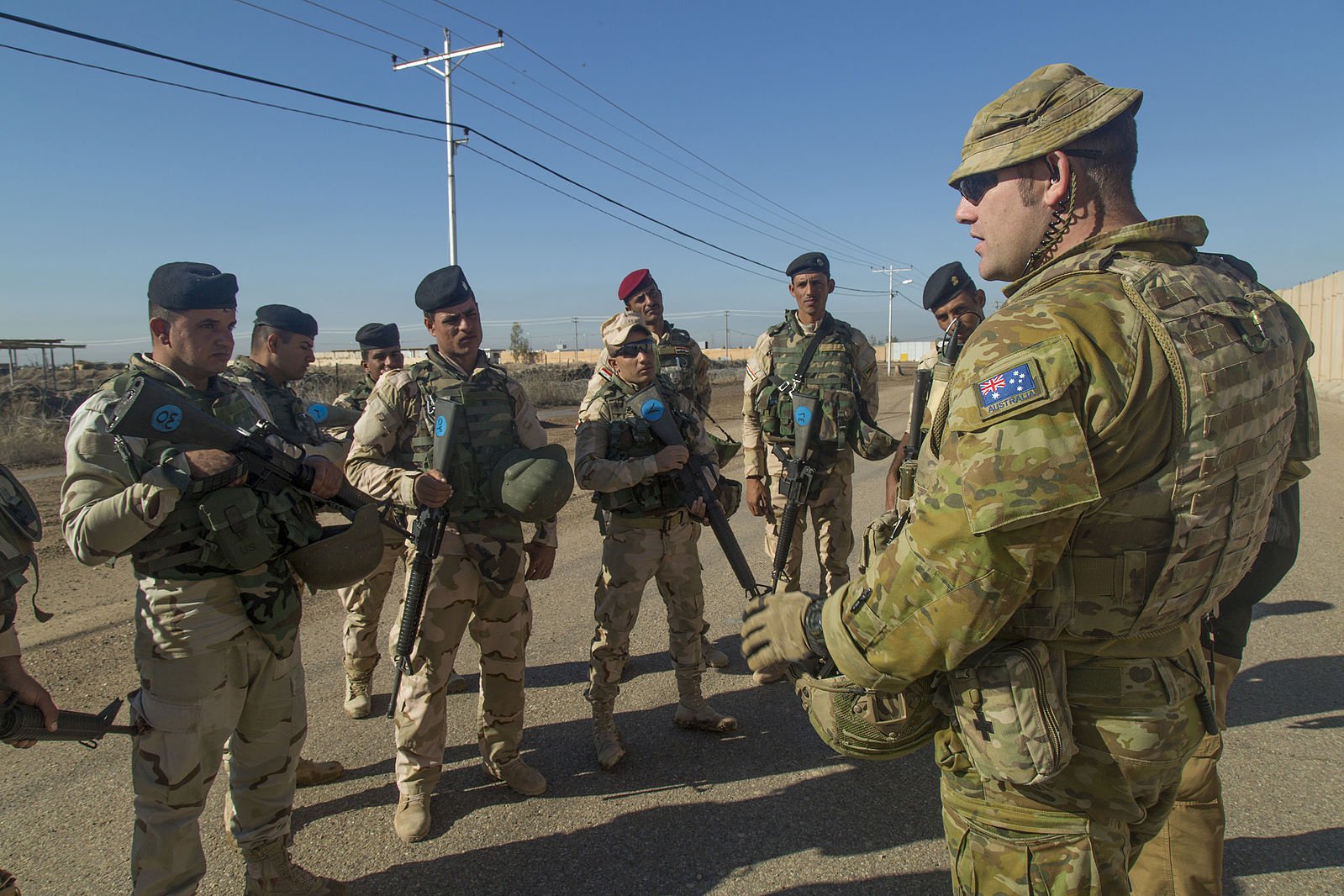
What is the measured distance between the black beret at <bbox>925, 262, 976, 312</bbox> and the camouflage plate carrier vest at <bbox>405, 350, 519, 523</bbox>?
108 inches

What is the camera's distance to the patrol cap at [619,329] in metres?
3.88

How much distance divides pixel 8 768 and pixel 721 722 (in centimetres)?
325

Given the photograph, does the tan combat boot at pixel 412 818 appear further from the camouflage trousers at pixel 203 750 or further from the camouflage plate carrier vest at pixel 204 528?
the camouflage plate carrier vest at pixel 204 528

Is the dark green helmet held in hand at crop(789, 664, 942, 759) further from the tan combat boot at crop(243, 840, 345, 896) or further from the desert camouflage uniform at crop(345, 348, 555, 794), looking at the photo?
the tan combat boot at crop(243, 840, 345, 896)

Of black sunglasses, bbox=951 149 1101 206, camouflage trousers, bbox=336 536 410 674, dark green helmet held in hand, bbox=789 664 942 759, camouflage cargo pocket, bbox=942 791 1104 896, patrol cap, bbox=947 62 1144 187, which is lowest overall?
camouflage trousers, bbox=336 536 410 674

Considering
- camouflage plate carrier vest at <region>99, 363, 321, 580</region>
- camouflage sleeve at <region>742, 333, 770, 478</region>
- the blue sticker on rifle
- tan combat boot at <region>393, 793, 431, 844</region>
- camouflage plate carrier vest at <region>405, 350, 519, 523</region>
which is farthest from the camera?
camouflage sleeve at <region>742, 333, 770, 478</region>

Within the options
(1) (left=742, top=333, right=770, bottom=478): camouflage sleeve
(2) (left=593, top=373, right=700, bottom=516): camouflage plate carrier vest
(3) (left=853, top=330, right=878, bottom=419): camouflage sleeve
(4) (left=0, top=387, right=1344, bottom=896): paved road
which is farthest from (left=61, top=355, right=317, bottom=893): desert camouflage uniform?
(3) (left=853, top=330, right=878, bottom=419): camouflage sleeve

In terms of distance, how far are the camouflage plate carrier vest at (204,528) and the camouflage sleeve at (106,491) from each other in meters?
0.05

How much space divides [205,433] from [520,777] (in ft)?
6.46

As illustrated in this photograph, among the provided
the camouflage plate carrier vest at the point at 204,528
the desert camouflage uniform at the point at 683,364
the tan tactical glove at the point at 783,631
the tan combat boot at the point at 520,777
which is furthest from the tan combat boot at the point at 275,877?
the desert camouflage uniform at the point at 683,364

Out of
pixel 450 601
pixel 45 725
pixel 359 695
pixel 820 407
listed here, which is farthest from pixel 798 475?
pixel 45 725

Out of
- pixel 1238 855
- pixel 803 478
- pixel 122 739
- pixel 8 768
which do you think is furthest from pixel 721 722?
pixel 8 768

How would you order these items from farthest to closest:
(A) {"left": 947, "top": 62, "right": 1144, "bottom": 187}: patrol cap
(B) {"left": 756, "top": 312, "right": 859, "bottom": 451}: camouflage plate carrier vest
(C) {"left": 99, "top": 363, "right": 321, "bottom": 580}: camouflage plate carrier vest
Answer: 1. (B) {"left": 756, "top": 312, "right": 859, "bottom": 451}: camouflage plate carrier vest
2. (C) {"left": 99, "top": 363, "right": 321, "bottom": 580}: camouflage plate carrier vest
3. (A) {"left": 947, "top": 62, "right": 1144, "bottom": 187}: patrol cap

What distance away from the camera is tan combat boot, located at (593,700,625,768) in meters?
3.50
